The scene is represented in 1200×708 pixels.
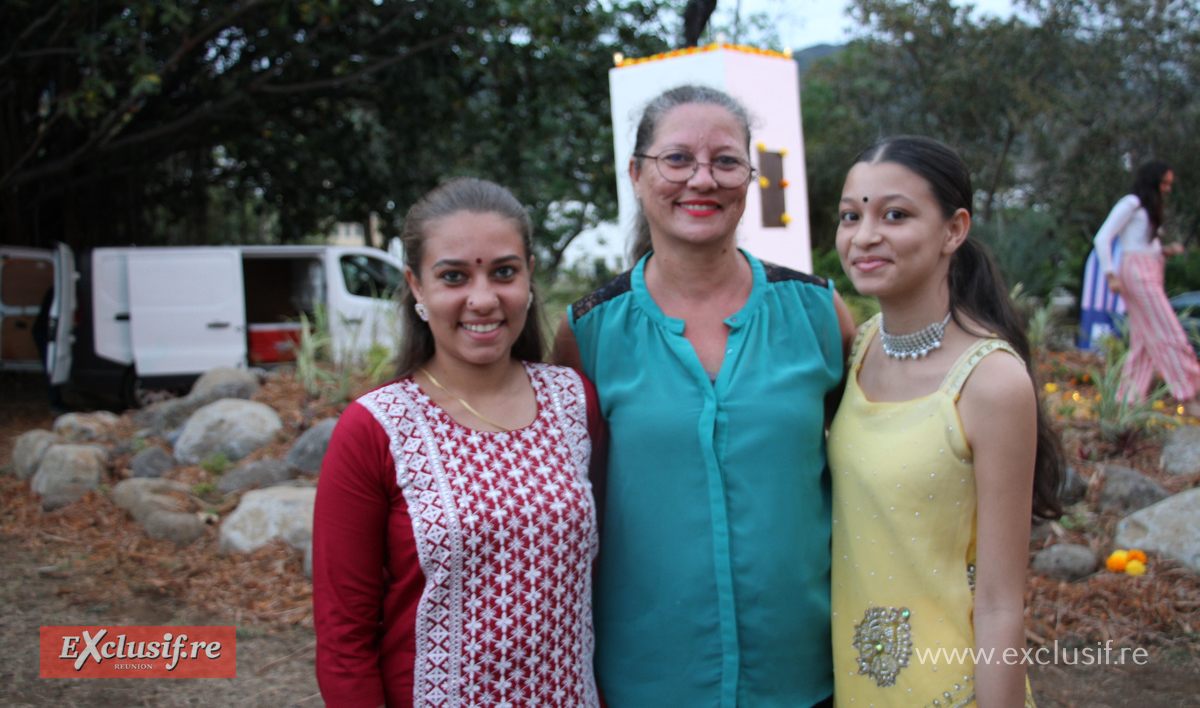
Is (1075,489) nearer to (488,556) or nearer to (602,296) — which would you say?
(602,296)

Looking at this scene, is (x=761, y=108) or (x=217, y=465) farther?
(x=761, y=108)

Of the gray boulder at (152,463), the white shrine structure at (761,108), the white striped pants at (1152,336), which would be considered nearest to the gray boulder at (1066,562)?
the white striped pants at (1152,336)

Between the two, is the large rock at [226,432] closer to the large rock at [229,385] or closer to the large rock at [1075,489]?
the large rock at [229,385]

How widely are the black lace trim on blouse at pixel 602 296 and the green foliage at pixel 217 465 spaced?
4251mm

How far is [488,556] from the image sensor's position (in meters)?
1.57

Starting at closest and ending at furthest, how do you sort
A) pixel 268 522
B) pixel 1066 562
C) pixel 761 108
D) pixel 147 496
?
pixel 1066 562
pixel 268 522
pixel 147 496
pixel 761 108

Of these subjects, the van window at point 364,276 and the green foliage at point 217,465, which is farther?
the van window at point 364,276

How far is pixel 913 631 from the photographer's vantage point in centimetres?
160

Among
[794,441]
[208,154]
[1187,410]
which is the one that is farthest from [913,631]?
[208,154]

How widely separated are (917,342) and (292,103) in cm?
1137

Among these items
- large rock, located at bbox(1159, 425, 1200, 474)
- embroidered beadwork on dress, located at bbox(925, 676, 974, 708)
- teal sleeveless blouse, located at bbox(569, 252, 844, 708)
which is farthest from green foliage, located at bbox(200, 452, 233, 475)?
large rock, located at bbox(1159, 425, 1200, 474)

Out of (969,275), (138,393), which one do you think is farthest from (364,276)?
(969,275)

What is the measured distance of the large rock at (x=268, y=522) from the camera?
15.0 ft

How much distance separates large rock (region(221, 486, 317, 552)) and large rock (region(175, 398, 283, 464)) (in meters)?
0.97
